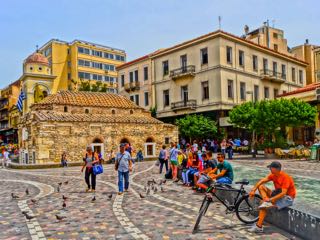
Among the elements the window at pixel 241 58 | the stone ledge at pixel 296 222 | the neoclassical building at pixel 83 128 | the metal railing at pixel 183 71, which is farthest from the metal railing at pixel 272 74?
the stone ledge at pixel 296 222

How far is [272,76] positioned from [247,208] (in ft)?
117

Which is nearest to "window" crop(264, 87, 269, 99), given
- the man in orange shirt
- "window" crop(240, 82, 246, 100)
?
"window" crop(240, 82, 246, 100)

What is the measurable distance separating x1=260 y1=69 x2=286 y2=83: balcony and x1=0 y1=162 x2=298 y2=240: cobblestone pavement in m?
30.8

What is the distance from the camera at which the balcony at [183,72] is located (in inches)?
1478

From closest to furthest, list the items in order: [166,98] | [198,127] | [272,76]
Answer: [198,127]
[272,76]
[166,98]

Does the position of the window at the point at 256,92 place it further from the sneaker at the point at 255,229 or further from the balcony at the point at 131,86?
the sneaker at the point at 255,229

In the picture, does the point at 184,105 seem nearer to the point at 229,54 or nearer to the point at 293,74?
the point at 229,54

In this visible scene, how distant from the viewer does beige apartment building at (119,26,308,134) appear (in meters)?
35.4

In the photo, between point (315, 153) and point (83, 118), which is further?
point (83, 118)

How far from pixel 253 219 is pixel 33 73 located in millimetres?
52873

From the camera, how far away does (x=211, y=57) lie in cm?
3572

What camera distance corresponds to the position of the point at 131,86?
4547 centimetres

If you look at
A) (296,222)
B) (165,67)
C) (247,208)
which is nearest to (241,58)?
(165,67)

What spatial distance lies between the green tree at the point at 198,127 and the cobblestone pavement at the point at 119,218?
2187 centimetres
